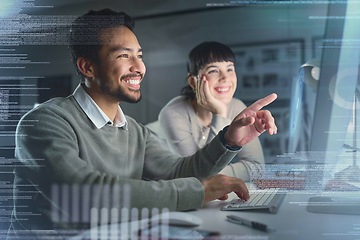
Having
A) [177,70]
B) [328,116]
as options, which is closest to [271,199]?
[328,116]

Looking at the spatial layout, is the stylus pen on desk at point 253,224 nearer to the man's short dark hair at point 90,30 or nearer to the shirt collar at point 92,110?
the shirt collar at point 92,110

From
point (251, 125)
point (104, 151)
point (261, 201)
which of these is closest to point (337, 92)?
point (251, 125)

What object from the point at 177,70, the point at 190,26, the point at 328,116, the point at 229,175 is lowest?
the point at 229,175

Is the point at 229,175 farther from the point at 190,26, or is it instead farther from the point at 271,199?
the point at 190,26

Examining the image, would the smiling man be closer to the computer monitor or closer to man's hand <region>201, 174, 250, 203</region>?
man's hand <region>201, 174, 250, 203</region>

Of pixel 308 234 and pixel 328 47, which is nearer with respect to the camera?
pixel 308 234

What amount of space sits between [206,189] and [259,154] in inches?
6.4

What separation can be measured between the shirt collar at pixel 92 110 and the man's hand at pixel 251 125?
0.87 feet

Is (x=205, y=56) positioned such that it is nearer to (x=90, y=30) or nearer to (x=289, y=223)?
(x=90, y=30)

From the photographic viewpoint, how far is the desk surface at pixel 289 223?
818 mm

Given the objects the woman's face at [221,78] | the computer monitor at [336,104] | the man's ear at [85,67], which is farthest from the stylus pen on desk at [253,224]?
the man's ear at [85,67]

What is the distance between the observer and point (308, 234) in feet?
2.79

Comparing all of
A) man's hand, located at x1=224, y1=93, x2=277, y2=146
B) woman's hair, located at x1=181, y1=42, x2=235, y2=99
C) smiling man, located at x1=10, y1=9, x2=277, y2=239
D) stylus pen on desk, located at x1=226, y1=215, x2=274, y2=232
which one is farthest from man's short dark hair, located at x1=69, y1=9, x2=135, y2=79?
stylus pen on desk, located at x1=226, y1=215, x2=274, y2=232

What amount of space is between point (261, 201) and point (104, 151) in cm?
36
